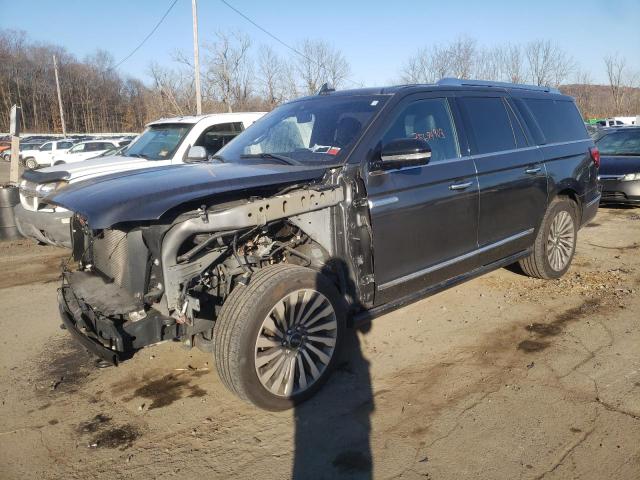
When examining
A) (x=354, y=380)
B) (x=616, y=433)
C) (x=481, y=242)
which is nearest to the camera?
(x=616, y=433)

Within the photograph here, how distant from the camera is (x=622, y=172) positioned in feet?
31.9

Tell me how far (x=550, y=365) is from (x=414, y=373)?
0.99 metres

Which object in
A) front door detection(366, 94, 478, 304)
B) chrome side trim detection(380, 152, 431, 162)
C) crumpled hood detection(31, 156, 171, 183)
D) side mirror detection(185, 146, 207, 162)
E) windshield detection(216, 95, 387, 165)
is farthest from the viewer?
crumpled hood detection(31, 156, 171, 183)

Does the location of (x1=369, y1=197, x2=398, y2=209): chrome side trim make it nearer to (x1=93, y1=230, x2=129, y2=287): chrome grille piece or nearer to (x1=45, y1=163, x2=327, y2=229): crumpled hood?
(x1=45, y1=163, x2=327, y2=229): crumpled hood

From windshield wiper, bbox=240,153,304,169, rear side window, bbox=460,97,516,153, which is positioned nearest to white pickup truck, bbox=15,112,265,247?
windshield wiper, bbox=240,153,304,169

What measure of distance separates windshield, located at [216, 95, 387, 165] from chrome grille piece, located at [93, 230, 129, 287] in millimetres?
1194

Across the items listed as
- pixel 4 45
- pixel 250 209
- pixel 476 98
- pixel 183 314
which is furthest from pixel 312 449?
pixel 4 45

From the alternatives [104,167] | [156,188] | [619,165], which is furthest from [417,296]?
[619,165]

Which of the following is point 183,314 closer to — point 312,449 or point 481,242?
point 312,449

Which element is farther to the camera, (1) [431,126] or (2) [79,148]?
(2) [79,148]

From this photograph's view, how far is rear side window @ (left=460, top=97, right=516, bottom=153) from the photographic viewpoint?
4262 millimetres

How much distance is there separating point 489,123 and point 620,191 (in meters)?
6.76

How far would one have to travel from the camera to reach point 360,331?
4.37 m

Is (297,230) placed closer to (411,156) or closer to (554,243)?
(411,156)
